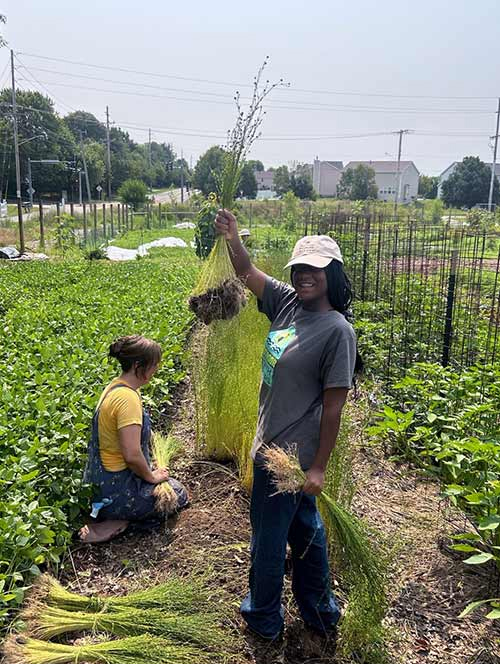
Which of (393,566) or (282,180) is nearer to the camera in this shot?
(393,566)

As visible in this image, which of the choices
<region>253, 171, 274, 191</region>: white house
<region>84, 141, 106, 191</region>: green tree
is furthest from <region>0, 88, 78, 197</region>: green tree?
<region>253, 171, 274, 191</region>: white house

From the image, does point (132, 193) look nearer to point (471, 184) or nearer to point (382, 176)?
point (471, 184)

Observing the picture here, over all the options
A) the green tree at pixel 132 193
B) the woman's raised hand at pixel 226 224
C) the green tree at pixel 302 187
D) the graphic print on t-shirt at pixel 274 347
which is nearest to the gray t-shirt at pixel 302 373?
the graphic print on t-shirt at pixel 274 347

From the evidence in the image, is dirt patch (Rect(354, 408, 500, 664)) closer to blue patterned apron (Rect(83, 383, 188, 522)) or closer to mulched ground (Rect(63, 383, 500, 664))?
mulched ground (Rect(63, 383, 500, 664))

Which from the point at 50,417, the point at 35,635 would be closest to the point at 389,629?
the point at 35,635

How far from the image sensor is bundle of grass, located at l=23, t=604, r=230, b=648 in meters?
2.19

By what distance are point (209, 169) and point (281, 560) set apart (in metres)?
2.39

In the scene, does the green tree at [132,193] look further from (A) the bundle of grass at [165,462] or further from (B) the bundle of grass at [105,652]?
(B) the bundle of grass at [105,652]

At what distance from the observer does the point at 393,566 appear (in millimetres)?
2861

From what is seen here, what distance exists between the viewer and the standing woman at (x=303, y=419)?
81.6 inches

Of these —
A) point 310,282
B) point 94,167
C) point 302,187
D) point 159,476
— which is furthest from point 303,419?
point 94,167

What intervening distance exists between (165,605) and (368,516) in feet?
4.57

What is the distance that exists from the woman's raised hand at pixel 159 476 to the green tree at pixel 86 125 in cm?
8197

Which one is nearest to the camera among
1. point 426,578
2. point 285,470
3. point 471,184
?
point 285,470
